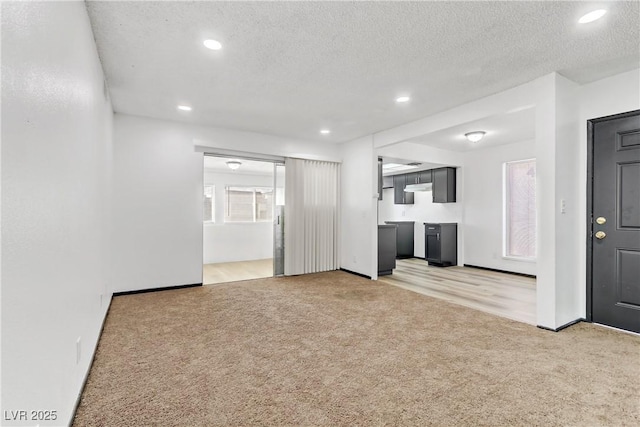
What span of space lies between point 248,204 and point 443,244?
4835mm

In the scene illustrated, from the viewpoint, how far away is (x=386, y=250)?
19.1ft

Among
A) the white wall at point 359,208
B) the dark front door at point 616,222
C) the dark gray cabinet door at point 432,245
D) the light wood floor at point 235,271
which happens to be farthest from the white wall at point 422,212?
the light wood floor at point 235,271

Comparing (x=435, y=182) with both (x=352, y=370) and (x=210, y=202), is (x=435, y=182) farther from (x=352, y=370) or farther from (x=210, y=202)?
(x=352, y=370)

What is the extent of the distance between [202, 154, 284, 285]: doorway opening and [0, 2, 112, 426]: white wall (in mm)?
4618

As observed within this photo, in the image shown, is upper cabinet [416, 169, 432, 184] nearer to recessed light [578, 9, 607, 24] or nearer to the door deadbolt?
the door deadbolt

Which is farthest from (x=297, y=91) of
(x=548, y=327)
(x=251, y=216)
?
(x=251, y=216)

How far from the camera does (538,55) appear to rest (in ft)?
8.80

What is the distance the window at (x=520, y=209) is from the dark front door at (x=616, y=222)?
2.61 meters

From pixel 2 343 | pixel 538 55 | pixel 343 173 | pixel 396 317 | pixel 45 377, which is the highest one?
pixel 538 55

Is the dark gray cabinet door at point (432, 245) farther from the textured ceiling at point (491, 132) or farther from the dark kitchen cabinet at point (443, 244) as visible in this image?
the textured ceiling at point (491, 132)

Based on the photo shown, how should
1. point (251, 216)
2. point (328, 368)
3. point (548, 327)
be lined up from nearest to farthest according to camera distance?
point (328, 368) < point (548, 327) < point (251, 216)

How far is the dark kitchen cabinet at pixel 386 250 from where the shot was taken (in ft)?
18.8

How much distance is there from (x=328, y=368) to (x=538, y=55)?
318cm

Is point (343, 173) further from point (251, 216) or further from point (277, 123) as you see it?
point (251, 216)
